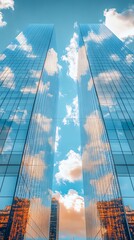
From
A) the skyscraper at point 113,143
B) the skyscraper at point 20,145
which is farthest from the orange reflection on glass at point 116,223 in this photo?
the skyscraper at point 20,145

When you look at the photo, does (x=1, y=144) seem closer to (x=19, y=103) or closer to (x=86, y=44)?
(x=19, y=103)

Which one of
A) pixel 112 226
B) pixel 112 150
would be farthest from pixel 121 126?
pixel 112 226

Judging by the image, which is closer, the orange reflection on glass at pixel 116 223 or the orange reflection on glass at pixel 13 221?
the orange reflection on glass at pixel 13 221

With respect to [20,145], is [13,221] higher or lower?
lower

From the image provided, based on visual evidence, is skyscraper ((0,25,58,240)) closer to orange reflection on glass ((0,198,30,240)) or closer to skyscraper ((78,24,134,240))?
orange reflection on glass ((0,198,30,240))

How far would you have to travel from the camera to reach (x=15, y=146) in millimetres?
28406

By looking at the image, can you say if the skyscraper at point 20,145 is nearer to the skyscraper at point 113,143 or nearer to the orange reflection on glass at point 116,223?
the orange reflection on glass at point 116,223

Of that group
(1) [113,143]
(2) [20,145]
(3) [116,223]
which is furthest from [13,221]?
(1) [113,143]

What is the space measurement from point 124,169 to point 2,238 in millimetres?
16858

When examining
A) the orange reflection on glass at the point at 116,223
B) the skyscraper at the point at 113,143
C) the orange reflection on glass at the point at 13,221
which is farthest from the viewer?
the skyscraper at the point at 113,143

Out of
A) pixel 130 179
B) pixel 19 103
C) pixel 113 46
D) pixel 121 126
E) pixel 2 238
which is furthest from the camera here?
pixel 113 46

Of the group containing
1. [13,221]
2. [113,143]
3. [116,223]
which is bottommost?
[13,221]

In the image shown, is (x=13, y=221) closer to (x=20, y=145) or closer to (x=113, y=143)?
(x=20, y=145)

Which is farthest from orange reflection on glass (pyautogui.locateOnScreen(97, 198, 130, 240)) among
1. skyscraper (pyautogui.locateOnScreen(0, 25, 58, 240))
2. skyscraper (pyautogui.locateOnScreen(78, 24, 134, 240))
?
skyscraper (pyautogui.locateOnScreen(0, 25, 58, 240))
